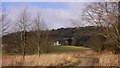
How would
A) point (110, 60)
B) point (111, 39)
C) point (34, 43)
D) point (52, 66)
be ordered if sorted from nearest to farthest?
point (52, 66), point (110, 60), point (111, 39), point (34, 43)

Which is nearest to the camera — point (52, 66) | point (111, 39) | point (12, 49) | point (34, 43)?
point (52, 66)

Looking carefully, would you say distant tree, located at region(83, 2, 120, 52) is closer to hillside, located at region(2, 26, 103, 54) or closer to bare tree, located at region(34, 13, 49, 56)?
hillside, located at region(2, 26, 103, 54)

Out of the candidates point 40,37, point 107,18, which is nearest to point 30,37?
point 40,37

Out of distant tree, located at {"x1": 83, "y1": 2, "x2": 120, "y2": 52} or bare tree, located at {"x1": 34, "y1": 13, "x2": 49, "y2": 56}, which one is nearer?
distant tree, located at {"x1": 83, "y1": 2, "x2": 120, "y2": 52}

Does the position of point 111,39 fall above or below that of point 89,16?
below

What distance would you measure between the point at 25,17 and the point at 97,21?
557 inches

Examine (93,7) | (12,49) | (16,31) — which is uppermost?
(93,7)

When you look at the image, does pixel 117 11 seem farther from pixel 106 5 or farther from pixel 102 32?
pixel 102 32

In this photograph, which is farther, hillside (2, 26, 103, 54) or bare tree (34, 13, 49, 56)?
bare tree (34, 13, 49, 56)

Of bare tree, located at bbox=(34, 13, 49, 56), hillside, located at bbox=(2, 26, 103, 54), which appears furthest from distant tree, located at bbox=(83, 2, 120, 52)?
bare tree, located at bbox=(34, 13, 49, 56)

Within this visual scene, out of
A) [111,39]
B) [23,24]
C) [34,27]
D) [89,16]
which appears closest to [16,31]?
[23,24]

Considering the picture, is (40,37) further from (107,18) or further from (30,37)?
(107,18)

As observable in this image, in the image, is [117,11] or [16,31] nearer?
[117,11]

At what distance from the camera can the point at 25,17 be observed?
3600cm
